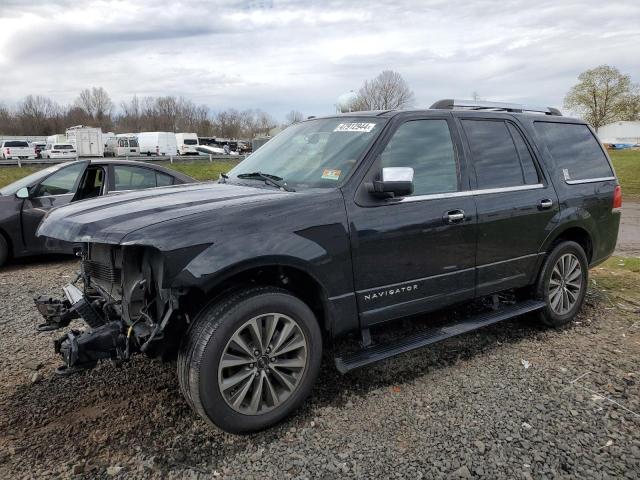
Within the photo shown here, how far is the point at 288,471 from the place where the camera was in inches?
105

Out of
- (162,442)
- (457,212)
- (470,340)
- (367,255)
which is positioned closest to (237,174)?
(367,255)

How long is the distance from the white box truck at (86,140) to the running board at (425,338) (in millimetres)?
46188

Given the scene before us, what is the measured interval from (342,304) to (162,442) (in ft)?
4.47

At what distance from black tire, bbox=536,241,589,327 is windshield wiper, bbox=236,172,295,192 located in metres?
2.58

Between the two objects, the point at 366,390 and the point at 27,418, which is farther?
the point at 366,390

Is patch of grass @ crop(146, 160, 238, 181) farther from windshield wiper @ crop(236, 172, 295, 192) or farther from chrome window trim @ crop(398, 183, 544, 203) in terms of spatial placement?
chrome window trim @ crop(398, 183, 544, 203)

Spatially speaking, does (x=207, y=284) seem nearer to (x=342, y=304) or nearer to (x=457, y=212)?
(x=342, y=304)

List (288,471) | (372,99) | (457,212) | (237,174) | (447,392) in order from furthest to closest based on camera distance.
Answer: (372,99)
(237,174)
(457,212)
(447,392)
(288,471)

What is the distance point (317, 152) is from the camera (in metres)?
3.80

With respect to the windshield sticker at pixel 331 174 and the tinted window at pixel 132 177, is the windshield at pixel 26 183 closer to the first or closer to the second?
the tinted window at pixel 132 177

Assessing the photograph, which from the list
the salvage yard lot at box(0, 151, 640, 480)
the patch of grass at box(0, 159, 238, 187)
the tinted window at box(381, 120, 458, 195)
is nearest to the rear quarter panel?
the salvage yard lot at box(0, 151, 640, 480)

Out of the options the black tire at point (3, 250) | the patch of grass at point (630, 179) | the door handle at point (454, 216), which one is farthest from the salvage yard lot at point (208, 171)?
the door handle at point (454, 216)

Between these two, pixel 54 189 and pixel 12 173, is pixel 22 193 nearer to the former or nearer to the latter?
pixel 54 189

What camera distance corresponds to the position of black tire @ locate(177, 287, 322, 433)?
276cm
